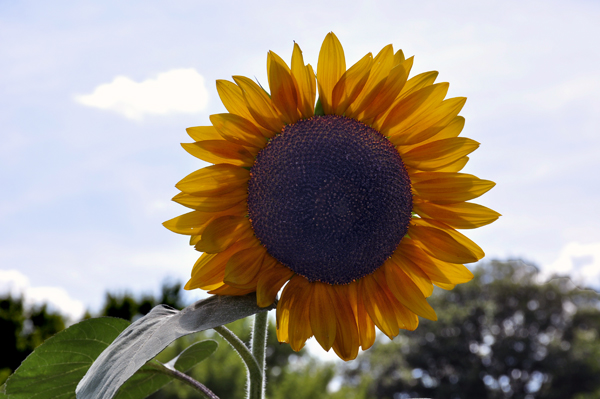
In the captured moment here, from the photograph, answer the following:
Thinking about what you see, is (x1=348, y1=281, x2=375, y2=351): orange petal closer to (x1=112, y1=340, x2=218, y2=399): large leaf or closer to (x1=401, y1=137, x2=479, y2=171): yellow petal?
(x1=401, y1=137, x2=479, y2=171): yellow petal

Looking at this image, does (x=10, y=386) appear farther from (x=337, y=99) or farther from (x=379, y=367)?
(x=379, y=367)

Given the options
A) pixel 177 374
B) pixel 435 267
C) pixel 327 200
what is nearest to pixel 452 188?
pixel 435 267

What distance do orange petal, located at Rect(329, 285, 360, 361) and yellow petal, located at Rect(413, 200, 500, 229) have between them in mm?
263

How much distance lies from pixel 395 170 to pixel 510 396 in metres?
22.1

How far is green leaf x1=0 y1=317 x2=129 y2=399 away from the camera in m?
1.17

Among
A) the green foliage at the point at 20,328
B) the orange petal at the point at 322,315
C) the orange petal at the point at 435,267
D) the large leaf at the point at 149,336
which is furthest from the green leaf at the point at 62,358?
the green foliage at the point at 20,328

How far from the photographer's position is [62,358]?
1.20 m

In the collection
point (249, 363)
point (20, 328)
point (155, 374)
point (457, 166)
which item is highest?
point (457, 166)

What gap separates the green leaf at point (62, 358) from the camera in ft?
3.85

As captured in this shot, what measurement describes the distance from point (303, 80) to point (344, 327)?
0.52 metres

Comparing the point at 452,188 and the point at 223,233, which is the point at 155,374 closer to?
the point at 223,233

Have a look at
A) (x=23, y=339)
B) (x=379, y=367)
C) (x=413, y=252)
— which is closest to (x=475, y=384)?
(x=379, y=367)

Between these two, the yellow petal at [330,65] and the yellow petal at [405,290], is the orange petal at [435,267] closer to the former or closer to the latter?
the yellow petal at [405,290]

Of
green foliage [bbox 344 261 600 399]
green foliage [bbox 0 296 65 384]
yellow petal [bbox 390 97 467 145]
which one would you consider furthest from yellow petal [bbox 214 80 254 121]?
green foliage [bbox 344 261 600 399]
